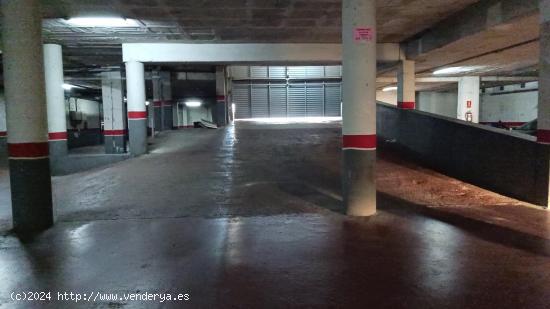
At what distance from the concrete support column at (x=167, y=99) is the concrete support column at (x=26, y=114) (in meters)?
17.8

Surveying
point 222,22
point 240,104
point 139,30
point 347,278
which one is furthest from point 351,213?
point 240,104

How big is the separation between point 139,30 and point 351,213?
822 centimetres

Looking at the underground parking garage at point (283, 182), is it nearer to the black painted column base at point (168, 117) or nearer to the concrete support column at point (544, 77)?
the concrete support column at point (544, 77)

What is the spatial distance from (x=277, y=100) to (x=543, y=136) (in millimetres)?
21190

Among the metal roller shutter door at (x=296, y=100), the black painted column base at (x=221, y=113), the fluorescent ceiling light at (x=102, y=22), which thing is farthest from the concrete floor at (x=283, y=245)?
the metal roller shutter door at (x=296, y=100)

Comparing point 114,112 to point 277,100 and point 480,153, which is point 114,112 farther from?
point 480,153

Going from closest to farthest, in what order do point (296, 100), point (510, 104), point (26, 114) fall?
point (26, 114), point (510, 104), point (296, 100)

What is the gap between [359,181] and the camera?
20.5 feet

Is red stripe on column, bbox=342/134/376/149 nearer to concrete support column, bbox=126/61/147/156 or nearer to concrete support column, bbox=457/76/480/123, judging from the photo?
concrete support column, bbox=126/61/147/156

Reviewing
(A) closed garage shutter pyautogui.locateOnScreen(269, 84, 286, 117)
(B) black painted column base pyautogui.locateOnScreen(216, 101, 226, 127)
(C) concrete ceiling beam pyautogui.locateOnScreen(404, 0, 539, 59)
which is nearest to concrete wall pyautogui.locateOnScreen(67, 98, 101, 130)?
(B) black painted column base pyautogui.locateOnScreen(216, 101, 226, 127)

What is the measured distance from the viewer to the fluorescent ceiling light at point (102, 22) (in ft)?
32.6

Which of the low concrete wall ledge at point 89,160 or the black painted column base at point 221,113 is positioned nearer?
the low concrete wall ledge at point 89,160

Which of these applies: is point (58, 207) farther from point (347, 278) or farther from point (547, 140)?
point (547, 140)

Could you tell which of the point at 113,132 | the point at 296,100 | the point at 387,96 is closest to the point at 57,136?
the point at 113,132
